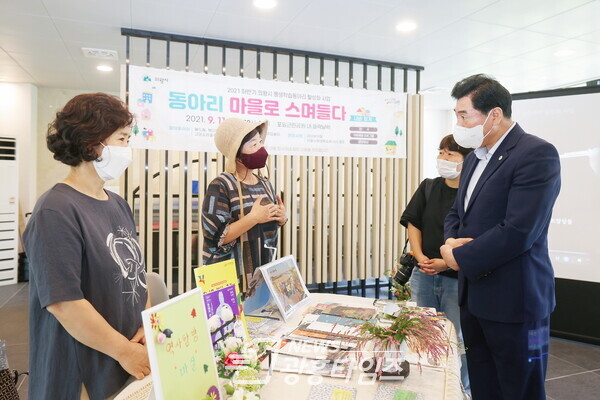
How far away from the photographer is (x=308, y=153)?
14.9 feet

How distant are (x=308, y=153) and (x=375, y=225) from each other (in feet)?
4.37

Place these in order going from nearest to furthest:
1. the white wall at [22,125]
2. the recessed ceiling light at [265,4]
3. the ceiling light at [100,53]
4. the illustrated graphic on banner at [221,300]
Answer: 1. the illustrated graphic on banner at [221,300]
2. the recessed ceiling light at [265,4]
3. the ceiling light at [100,53]
4. the white wall at [22,125]

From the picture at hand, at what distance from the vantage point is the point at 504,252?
155 centimetres

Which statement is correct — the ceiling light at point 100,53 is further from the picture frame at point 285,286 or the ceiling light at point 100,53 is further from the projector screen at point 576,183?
the projector screen at point 576,183

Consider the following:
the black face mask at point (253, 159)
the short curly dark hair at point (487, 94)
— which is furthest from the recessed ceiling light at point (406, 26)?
the black face mask at point (253, 159)

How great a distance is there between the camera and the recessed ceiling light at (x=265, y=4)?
3.43 metres

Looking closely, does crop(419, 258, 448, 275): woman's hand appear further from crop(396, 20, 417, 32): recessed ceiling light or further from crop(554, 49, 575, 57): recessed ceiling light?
crop(554, 49, 575, 57): recessed ceiling light

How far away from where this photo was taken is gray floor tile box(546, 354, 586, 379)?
323 cm

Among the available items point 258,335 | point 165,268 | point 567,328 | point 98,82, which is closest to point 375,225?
point 567,328

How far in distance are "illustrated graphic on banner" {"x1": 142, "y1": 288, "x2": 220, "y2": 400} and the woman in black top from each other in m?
1.63

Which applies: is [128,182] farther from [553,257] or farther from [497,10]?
[553,257]

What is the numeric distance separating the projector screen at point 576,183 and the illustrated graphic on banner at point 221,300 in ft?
12.3

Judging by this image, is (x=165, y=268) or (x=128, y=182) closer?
(x=128, y=182)

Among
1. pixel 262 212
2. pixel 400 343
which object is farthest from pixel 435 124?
pixel 400 343
